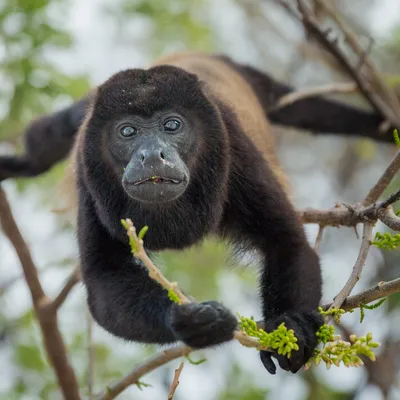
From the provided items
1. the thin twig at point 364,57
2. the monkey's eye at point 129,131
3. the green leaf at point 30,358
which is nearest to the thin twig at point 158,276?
the monkey's eye at point 129,131

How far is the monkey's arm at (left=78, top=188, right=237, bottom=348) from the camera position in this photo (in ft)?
9.73

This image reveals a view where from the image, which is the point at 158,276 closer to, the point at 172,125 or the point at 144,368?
the point at 144,368

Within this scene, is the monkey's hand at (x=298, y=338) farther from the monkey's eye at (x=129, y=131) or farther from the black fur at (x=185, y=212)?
the monkey's eye at (x=129, y=131)

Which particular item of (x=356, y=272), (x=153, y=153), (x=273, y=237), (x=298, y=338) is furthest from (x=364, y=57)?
(x=356, y=272)

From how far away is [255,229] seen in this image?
14.6ft

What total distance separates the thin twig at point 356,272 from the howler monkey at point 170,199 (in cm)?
61

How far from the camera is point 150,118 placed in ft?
12.9

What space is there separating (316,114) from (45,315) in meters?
3.25

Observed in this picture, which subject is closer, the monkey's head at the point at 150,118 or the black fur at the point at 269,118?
the monkey's head at the point at 150,118

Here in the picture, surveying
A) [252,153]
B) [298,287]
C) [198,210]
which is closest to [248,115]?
[252,153]

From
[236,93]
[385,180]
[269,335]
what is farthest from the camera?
[236,93]

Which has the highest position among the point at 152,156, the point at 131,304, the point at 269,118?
the point at 152,156

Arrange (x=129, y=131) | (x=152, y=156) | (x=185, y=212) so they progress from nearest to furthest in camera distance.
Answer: (x=152, y=156)
(x=129, y=131)
(x=185, y=212)

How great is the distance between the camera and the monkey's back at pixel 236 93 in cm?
504
